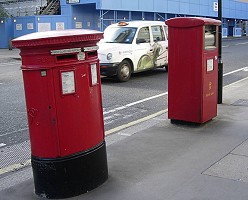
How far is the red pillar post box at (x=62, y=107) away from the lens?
3707 mm

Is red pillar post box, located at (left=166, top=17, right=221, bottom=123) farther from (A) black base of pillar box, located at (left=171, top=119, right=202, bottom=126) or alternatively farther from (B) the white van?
(B) the white van

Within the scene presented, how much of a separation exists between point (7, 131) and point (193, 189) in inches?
159

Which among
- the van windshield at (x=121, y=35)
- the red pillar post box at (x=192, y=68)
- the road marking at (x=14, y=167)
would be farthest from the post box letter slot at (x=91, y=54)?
the van windshield at (x=121, y=35)

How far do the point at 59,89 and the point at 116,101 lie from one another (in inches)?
224

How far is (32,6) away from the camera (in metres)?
37.8

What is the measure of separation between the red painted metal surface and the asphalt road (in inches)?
98.3

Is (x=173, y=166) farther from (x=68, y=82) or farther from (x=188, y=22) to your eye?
(x=188, y=22)

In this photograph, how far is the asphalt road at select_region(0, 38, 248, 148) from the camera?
702cm

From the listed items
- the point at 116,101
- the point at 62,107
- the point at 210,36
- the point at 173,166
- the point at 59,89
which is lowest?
the point at 116,101

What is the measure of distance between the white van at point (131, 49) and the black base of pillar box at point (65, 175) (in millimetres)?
8235

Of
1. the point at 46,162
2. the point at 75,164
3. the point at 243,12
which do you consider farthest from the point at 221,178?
the point at 243,12

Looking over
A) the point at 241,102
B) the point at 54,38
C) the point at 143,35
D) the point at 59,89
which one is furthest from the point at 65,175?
the point at 143,35

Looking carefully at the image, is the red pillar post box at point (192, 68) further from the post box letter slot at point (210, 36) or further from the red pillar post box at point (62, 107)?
the red pillar post box at point (62, 107)

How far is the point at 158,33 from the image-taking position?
13914 millimetres
